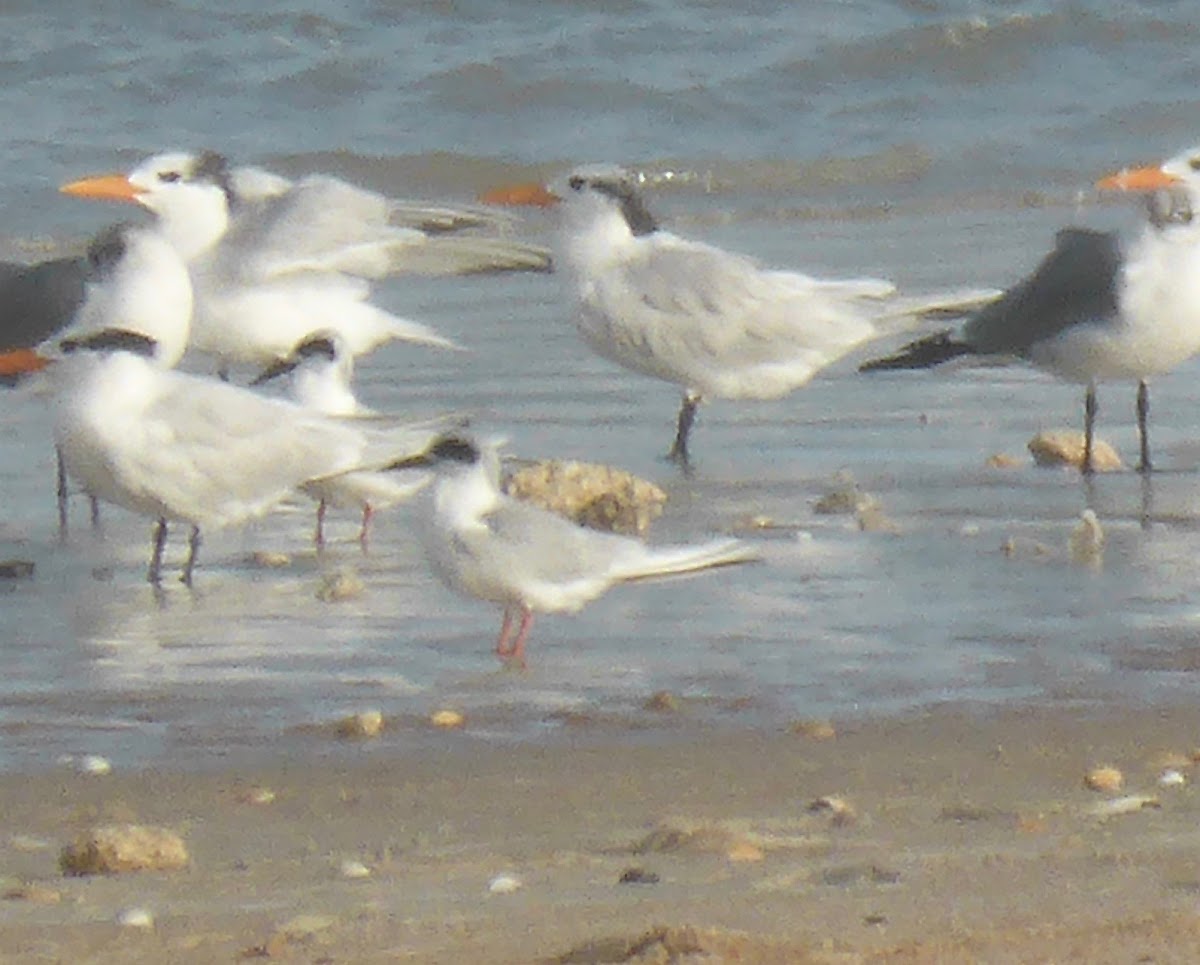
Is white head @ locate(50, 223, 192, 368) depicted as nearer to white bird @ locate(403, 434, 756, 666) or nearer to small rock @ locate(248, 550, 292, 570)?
small rock @ locate(248, 550, 292, 570)

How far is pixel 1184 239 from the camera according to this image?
27.3 feet

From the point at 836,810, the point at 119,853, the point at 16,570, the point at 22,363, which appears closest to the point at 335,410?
the point at 22,363

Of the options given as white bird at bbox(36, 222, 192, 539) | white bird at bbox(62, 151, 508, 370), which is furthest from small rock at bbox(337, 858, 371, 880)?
white bird at bbox(62, 151, 508, 370)

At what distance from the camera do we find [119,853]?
13.9ft

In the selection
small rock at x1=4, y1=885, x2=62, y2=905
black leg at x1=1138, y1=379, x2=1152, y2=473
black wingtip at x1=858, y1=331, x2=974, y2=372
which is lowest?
small rock at x1=4, y1=885, x2=62, y2=905

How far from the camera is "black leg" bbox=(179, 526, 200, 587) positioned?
22.4 feet

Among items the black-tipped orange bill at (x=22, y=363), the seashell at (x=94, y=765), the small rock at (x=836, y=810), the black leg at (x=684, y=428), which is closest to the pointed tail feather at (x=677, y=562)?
the seashell at (x=94, y=765)

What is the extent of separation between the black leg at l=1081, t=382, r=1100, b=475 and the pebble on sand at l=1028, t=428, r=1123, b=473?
0.8 inches

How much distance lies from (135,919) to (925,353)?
5364 millimetres

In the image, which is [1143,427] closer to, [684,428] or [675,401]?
[684,428]

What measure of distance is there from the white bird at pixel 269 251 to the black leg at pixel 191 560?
7.69ft

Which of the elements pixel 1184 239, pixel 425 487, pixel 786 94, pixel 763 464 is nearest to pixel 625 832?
pixel 425 487

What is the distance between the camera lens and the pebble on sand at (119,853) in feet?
13.9

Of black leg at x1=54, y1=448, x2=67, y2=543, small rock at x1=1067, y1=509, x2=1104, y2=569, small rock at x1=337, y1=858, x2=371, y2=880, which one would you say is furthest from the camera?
black leg at x1=54, y1=448, x2=67, y2=543
